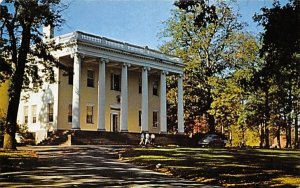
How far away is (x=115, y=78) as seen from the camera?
26.7m

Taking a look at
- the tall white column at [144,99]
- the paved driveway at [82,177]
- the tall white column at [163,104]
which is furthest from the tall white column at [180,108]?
the paved driveway at [82,177]

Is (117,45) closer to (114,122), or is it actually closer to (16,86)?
(114,122)

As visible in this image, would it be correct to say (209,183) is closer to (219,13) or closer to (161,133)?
(219,13)

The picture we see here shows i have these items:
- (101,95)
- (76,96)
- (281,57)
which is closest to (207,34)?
(281,57)

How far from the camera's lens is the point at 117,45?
2473cm

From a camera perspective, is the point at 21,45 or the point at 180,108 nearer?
the point at 21,45

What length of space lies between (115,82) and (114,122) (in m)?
2.66

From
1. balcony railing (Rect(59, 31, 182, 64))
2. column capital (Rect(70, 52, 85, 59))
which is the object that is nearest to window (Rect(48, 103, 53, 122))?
column capital (Rect(70, 52, 85, 59))

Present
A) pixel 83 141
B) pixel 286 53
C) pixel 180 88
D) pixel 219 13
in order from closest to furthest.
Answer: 1. pixel 286 53
2. pixel 219 13
3. pixel 83 141
4. pixel 180 88

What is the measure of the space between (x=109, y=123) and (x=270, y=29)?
1789 cm

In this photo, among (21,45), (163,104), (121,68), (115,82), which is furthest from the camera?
(163,104)

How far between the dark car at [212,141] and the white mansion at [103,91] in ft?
7.87

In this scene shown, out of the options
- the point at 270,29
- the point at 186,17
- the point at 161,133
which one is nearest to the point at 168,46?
the point at 161,133

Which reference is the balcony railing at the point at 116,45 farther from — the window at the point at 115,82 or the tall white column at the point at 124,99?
the window at the point at 115,82
